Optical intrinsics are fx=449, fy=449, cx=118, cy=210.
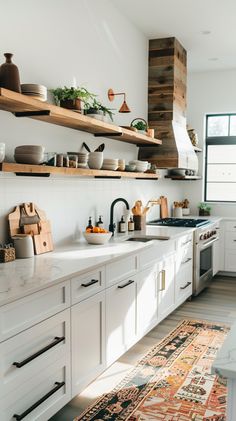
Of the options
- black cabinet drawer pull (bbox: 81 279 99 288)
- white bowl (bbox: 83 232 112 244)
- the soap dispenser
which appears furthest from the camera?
the soap dispenser

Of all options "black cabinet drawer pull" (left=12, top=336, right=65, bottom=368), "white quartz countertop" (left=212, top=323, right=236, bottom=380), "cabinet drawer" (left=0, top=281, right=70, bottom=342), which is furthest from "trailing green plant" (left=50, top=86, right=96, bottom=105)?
"white quartz countertop" (left=212, top=323, right=236, bottom=380)

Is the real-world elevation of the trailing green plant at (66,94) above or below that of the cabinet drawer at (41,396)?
above

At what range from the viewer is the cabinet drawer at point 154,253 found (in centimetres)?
365

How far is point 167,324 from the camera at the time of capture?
4.42 meters

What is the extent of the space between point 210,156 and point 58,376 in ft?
17.2

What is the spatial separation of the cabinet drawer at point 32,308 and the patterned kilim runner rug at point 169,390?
2.53ft

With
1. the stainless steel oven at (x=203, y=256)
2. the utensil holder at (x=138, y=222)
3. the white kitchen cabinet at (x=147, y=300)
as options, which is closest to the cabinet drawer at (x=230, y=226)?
the stainless steel oven at (x=203, y=256)

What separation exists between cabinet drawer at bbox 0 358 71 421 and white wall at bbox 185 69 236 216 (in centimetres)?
483

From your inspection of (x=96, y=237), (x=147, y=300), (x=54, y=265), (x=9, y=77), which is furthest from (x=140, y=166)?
(x=9, y=77)

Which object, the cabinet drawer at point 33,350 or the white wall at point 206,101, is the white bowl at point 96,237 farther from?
the white wall at point 206,101

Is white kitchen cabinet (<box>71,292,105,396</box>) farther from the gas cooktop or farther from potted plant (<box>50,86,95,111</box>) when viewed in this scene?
the gas cooktop

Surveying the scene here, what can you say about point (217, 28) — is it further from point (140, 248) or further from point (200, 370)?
point (200, 370)

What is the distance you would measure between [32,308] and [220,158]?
17.7 feet

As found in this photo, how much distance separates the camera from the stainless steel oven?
5281 millimetres
